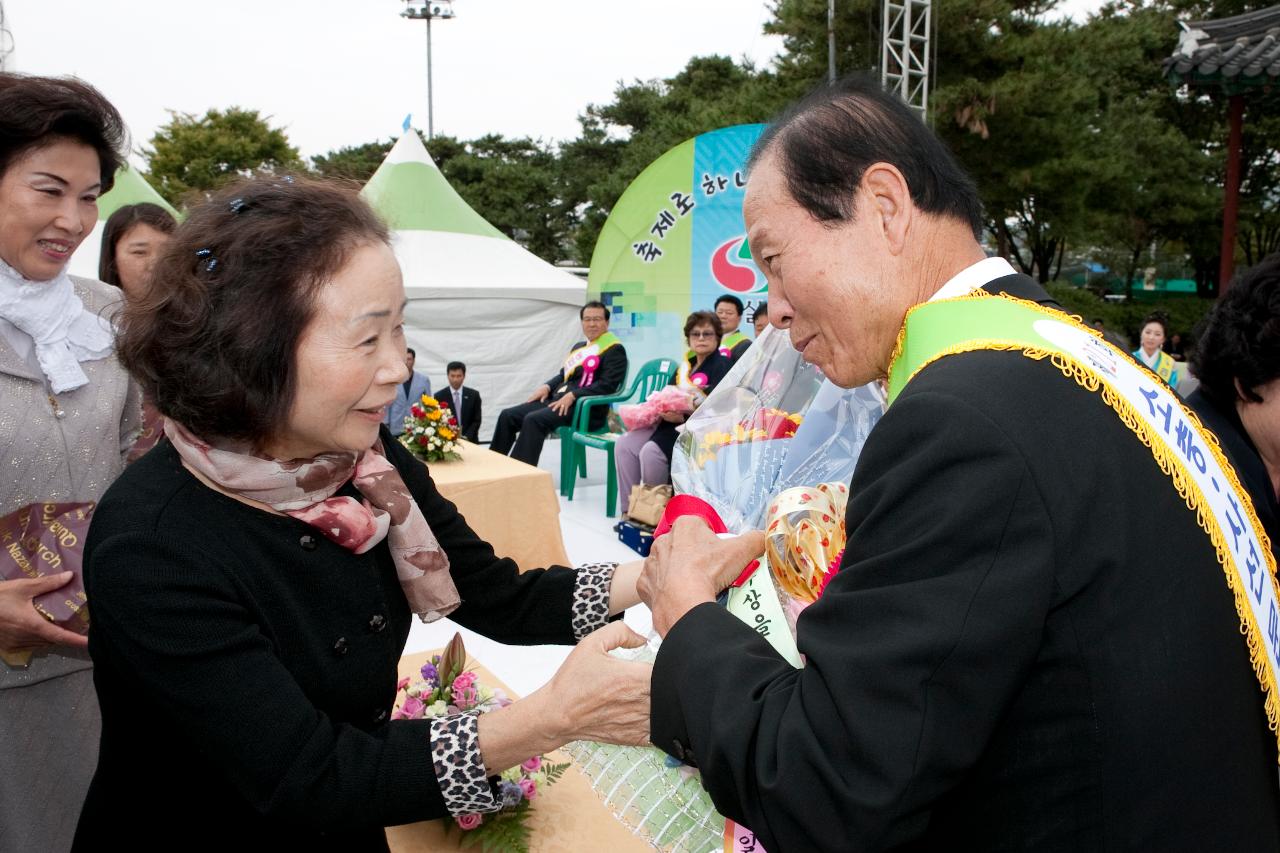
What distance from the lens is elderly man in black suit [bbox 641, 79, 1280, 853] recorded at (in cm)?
87

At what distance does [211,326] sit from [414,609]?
25.6 inches

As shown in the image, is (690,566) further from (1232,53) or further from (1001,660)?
(1232,53)

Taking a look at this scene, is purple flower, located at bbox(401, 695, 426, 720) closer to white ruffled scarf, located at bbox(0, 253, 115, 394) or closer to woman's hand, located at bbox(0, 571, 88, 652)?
woman's hand, located at bbox(0, 571, 88, 652)

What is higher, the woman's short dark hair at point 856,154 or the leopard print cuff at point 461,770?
the woman's short dark hair at point 856,154

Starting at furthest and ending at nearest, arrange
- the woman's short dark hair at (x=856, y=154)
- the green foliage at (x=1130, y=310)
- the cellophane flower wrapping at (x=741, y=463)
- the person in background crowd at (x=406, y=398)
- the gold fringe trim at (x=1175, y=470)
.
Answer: the green foliage at (x=1130, y=310), the person in background crowd at (x=406, y=398), the cellophane flower wrapping at (x=741, y=463), the woman's short dark hair at (x=856, y=154), the gold fringe trim at (x=1175, y=470)

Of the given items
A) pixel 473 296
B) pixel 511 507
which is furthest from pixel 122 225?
pixel 473 296

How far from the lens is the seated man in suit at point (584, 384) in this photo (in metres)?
8.45

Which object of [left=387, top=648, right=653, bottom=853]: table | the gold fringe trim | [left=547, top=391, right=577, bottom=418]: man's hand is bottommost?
[left=387, top=648, right=653, bottom=853]: table

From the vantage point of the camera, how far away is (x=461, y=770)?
129 centimetres

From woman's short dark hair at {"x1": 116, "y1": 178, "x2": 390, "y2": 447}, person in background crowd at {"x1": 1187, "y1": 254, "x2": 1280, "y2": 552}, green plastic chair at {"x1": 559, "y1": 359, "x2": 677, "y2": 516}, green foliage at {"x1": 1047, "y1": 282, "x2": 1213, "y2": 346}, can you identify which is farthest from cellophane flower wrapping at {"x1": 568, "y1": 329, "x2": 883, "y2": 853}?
green foliage at {"x1": 1047, "y1": 282, "x2": 1213, "y2": 346}

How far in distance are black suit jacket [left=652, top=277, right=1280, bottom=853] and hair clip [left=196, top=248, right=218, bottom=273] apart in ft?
3.06

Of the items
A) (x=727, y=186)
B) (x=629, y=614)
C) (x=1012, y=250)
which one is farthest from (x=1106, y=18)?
(x=629, y=614)

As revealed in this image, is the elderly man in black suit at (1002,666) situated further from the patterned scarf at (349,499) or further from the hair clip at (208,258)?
the hair clip at (208,258)

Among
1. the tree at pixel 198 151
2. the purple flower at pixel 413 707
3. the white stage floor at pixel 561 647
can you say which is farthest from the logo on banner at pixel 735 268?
the tree at pixel 198 151
